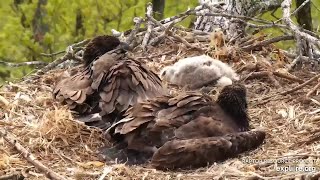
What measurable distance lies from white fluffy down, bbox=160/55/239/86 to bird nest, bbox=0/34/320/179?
5.1 inches

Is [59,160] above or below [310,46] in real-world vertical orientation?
below

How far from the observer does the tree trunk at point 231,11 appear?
730 cm

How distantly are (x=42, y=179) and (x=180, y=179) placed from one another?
801 mm

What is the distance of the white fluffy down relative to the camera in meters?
5.85

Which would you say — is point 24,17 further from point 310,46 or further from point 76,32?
point 310,46

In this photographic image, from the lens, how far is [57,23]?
13.4 metres

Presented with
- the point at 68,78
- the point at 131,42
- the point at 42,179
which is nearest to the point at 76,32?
the point at 131,42

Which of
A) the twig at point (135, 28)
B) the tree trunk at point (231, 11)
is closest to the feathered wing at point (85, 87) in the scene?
the twig at point (135, 28)

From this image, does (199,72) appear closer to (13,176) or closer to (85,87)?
(85,87)

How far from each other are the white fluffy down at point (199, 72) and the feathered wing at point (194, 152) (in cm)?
174

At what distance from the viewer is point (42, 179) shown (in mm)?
3709

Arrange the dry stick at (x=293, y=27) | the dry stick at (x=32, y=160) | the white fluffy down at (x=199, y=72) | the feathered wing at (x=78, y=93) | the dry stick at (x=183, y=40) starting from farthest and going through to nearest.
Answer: the dry stick at (x=183, y=40) < the white fluffy down at (x=199, y=72) < the dry stick at (x=293, y=27) < the feathered wing at (x=78, y=93) < the dry stick at (x=32, y=160)

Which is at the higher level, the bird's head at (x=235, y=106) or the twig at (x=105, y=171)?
the bird's head at (x=235, y=106)

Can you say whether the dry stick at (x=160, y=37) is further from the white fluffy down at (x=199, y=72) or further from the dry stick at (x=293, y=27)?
the dry stick at (x=293, y=27)
